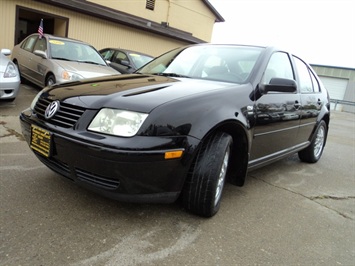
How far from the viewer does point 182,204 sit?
8.50 feet

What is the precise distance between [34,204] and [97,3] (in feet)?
39.8

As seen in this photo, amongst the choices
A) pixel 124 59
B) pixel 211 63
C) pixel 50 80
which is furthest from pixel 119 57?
pixel 211 63

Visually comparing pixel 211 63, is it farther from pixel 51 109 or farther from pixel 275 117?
pixel 51 109

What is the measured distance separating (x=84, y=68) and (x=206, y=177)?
475cm

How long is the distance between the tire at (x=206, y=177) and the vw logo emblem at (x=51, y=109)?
1.12 m

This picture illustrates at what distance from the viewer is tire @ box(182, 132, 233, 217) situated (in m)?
2.40

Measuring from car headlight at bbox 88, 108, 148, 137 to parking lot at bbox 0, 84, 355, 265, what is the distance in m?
0.72

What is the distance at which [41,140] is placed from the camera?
242 centimetres

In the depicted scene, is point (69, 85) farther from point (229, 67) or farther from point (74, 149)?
point (229, 67)

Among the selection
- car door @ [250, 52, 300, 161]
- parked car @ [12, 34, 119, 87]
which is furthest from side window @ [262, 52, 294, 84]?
parked car @ [12, 34, 119, 87]

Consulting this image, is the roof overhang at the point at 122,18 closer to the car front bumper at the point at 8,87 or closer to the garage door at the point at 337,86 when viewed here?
the car front bumper at the point at 8,87

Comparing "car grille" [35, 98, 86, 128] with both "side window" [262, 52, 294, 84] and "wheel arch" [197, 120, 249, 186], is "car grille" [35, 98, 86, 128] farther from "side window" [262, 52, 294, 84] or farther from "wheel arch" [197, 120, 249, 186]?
"side window" [262, 52, 294, 84]

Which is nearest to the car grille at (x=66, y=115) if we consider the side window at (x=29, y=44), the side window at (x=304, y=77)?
the side window at (x=304, y=77)

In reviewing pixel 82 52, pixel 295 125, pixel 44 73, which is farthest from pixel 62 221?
pixel 82 52
